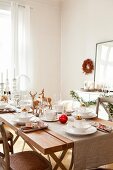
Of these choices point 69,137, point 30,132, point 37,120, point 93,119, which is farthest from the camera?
point 93,119

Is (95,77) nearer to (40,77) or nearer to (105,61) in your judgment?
(105,61)

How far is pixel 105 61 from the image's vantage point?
4.64m

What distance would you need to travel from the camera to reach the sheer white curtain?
5066 millimetres

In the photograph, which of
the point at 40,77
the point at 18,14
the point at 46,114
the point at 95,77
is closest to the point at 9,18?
the point at 18,14

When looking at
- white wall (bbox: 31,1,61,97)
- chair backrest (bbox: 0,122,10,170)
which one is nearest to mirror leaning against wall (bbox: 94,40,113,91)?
white wall (bbox: 31,1,61,97)

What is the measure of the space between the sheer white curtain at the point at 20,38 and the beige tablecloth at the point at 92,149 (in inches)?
141

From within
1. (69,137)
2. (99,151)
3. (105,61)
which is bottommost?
(99,151)

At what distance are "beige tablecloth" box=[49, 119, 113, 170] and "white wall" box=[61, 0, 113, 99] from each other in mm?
3195

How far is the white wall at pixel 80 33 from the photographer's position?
465cm

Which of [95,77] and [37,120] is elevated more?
[95,77]

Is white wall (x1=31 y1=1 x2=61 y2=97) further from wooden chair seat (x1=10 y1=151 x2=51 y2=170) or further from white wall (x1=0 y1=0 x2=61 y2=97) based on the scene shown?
wooden chair seat (x1=10 y1=151 x2=51 y2=170)

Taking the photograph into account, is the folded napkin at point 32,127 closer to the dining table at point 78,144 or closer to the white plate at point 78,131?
the dining table at point 78,144

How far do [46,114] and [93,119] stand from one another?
19.6 inches

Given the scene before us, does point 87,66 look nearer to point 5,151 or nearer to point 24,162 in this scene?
point 24,162
